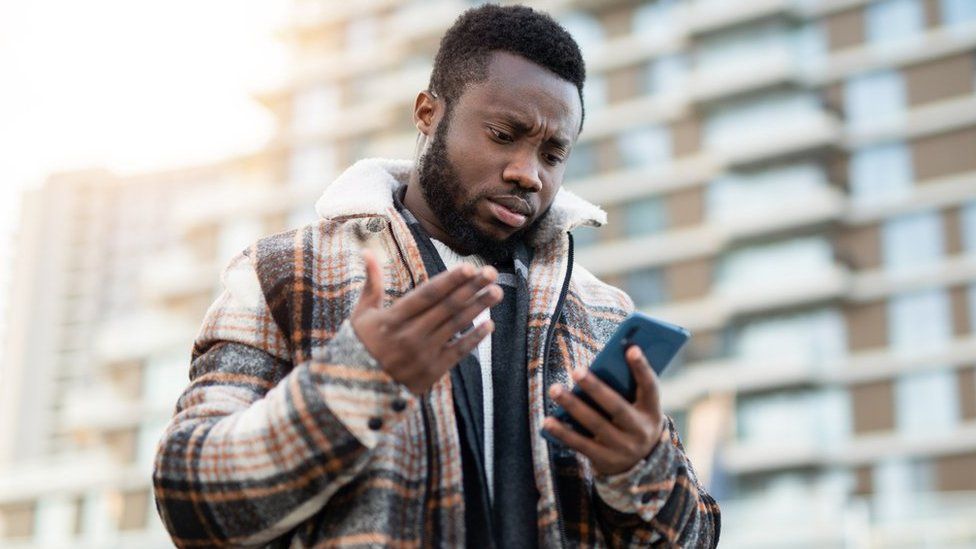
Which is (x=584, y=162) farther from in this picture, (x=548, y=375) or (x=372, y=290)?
(x=372, y=290)

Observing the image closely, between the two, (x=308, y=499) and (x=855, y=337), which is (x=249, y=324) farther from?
(x=855, y=337)

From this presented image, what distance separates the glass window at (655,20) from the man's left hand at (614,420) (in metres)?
44.6

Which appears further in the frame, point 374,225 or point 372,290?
point 374,225

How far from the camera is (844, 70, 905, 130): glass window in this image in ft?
137

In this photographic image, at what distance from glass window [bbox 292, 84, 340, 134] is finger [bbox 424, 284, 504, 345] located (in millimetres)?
50798

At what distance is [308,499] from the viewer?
2.15m

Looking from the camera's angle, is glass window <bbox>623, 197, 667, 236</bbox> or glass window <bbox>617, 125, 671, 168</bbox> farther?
glass window <bbox>617, 125, 671, 168</bbox>

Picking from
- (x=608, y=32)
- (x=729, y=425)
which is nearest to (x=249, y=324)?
(x=729, y=425)

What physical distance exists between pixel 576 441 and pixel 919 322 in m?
39.9

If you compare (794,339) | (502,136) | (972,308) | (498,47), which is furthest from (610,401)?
(794,339)

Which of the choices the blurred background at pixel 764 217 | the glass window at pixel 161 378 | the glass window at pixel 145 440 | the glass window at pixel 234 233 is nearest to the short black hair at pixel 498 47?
the blurred background at pixel 764 217

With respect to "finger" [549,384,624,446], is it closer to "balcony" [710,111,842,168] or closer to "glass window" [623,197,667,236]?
"balcony" [710,111,842,168]

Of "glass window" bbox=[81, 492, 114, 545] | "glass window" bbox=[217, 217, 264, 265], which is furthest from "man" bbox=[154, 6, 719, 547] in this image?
"glass window" bbox=[81, 492, 114, 545]

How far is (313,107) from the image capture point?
174 ft
